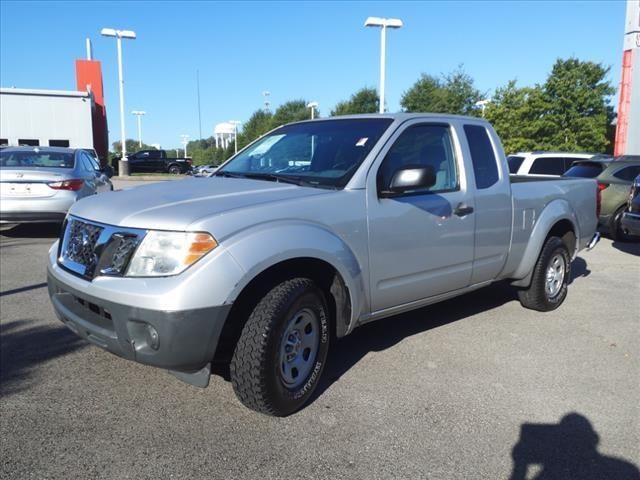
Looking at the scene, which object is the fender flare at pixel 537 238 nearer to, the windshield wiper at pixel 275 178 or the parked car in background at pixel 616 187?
the windshield wiper at pixel 275 178

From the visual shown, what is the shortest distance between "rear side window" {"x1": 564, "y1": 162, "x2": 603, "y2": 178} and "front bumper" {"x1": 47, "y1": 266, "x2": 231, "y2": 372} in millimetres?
9326

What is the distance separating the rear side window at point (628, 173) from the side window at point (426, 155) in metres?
7.25

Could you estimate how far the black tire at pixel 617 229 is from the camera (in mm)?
10156

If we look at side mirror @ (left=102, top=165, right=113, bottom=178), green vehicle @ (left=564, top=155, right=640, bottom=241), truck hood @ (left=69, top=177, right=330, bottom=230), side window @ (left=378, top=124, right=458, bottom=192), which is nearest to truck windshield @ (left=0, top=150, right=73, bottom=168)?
side mirror @ (left=102, top=165, right=113, bottom=178)

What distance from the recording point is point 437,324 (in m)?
5.08

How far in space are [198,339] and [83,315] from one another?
0.81 metres

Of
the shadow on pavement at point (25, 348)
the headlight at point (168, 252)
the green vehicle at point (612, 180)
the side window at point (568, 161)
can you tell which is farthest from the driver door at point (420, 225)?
the side window at point (568, 161)

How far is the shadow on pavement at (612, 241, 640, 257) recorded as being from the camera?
9.40m

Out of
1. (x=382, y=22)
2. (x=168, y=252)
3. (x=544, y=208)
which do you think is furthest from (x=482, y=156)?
(x=382, y=22)

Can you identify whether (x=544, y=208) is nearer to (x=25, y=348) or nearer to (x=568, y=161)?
(x=25, y=348)

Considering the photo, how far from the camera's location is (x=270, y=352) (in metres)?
3.01

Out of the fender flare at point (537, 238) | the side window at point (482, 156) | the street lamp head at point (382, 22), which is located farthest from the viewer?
the street lamp head at point (382, 22)

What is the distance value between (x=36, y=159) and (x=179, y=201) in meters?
7.35

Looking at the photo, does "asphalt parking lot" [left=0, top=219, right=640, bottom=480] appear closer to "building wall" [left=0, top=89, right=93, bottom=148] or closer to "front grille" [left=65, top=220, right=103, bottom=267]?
"front grille" [left=65, top=220, right=103, bottom=267]
